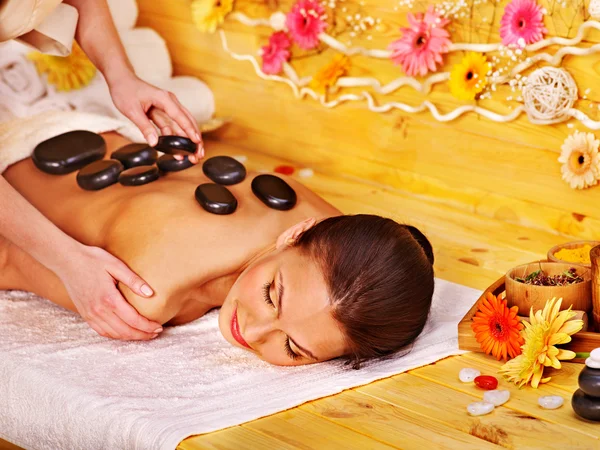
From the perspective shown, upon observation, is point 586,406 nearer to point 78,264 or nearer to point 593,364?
point 593,364

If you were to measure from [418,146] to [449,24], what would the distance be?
40 centimetres

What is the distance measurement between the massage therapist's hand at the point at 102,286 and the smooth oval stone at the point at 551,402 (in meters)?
0.84

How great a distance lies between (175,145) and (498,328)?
929 mm

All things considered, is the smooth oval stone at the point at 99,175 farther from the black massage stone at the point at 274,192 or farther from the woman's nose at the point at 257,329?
the woman's nose at the point at 257,329

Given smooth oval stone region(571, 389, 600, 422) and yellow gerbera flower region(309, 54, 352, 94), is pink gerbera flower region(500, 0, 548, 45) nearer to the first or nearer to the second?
yellow gerbera flower region(309, 54, 352, 94)

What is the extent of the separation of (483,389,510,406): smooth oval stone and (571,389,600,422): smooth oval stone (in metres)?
0.13

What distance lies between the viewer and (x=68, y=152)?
2.48 metres

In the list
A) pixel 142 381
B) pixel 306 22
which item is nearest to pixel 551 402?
pixel 142 381

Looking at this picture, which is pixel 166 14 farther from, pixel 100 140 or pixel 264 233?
pixel 264 233

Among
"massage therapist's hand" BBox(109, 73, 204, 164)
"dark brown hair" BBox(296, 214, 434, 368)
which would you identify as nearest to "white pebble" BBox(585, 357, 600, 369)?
"dark brown hair" BBox(296, 214, 434, 368)

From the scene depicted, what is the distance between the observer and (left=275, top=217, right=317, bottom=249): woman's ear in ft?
6.69

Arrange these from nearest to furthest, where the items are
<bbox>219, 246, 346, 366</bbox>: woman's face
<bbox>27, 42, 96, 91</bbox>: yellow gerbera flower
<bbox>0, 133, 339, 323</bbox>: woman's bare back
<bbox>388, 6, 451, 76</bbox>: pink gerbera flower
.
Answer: <bbox>219, 246, 346, 366</bbox>: woman's face → <bbox>0, 133, 339, 323</bbox>: woman's bare back → <bbox>388, 6, 451, 76</bbox>: pink gerbera flower → <bbox>27, 42, 96, 91</bbox>: yellow gerbera flower

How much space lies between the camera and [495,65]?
275 centimetres

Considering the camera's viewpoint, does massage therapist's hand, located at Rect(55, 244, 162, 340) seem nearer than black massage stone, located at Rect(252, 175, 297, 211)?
Yes
